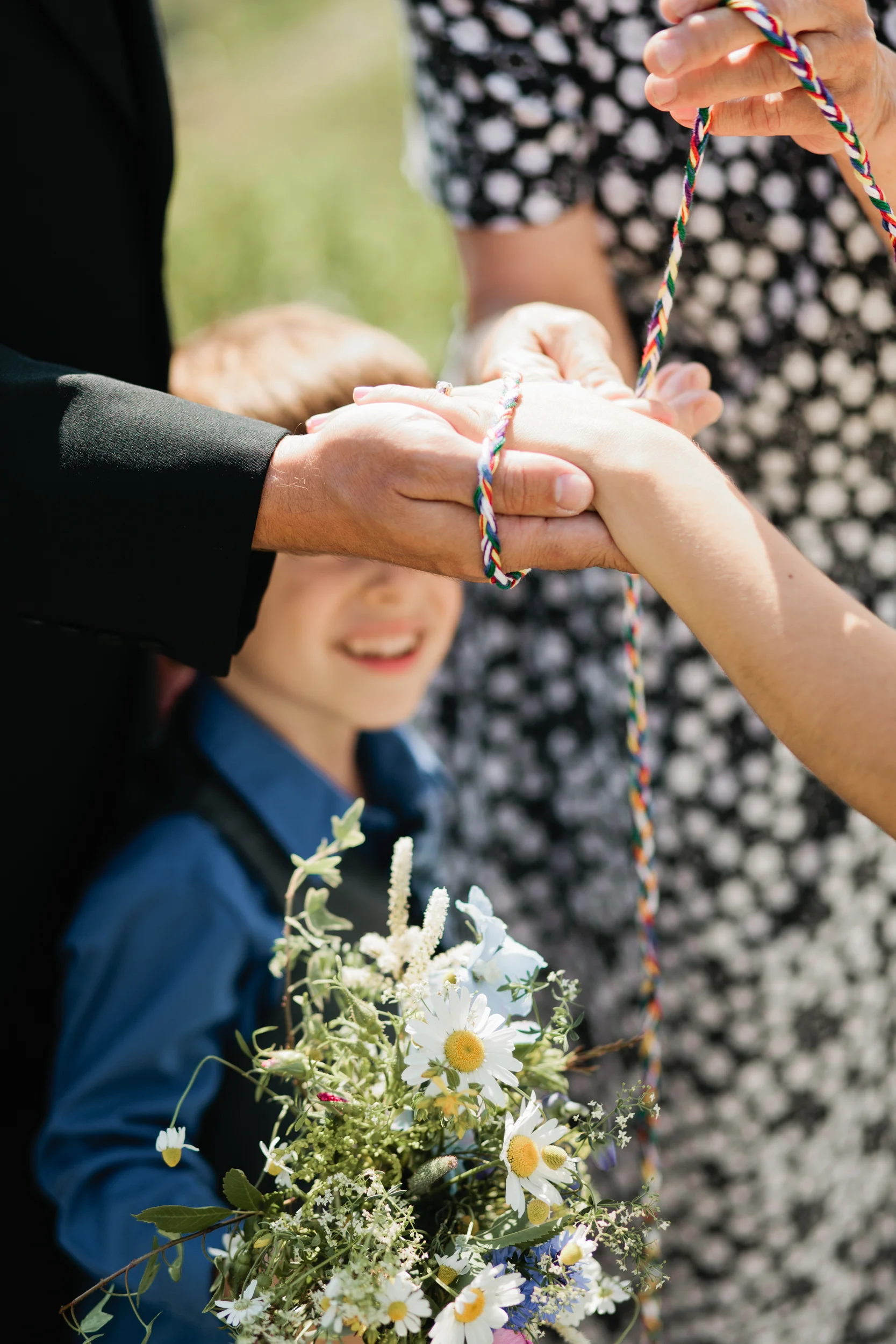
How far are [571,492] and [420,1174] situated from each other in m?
0.50

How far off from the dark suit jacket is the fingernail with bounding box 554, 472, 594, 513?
234 mm

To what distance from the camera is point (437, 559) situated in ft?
3.10

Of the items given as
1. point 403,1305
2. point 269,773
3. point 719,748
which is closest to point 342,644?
point 269,773

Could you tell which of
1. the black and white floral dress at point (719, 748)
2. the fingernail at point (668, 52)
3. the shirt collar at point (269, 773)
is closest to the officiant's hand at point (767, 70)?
the fingernail at point (668, 52)

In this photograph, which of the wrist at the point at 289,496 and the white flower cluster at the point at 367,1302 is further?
the wrist at the point at 289,496

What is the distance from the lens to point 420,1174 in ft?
2.51

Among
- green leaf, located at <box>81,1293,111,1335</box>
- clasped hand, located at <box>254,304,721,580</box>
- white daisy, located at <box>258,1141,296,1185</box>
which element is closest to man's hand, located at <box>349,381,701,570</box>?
clasped hand, located at <box>254,304,721,580</box>

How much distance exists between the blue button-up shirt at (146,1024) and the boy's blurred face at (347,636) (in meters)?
0.21

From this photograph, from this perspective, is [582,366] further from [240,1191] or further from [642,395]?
[240,1191]

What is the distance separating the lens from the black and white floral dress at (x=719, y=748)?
1351 mm

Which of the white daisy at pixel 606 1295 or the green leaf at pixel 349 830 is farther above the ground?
the green leaf at pixel 349 830

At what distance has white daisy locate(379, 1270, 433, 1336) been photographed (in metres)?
0.71

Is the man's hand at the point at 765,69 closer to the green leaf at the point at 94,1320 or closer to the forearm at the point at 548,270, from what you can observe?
the forearm at the point at 548,270

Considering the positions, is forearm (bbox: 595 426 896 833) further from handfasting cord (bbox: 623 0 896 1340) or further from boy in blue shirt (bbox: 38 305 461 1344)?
boy in blue shirt (bbox: 38 305 461 1344)
